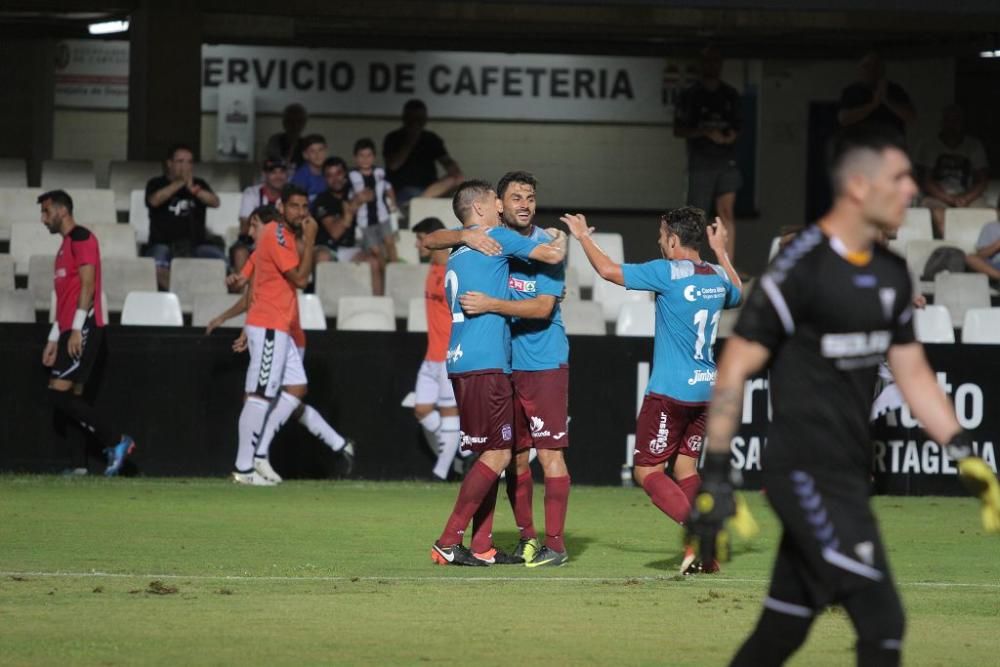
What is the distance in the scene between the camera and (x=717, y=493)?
523 cm

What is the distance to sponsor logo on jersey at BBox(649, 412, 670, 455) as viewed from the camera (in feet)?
31.8

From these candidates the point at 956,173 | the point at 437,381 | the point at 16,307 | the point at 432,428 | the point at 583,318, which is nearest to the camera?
the point at 437,381

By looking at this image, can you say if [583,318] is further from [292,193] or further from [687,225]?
[687,225]

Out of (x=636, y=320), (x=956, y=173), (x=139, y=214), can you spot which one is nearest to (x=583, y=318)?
(x=636, y=320)

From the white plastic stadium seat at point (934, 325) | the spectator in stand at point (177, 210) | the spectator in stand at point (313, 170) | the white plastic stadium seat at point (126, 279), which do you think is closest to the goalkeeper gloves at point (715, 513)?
the white plastic stadium seat at point (934, 325)

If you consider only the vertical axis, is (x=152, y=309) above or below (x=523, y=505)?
above

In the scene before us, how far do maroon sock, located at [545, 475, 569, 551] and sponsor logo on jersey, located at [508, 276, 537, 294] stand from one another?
1099 millimetres

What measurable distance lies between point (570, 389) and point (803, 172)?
12.1 m

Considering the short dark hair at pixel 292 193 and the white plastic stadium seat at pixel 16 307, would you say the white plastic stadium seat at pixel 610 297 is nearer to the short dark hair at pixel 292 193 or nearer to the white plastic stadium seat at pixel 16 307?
the short dark hair at pixel 292 193

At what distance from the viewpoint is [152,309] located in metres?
15.4

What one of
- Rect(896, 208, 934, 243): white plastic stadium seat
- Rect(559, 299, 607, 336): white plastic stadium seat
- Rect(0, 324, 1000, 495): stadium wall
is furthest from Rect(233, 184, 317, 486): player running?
Rect(896, 208, 934, 243): white plastic stadium seat

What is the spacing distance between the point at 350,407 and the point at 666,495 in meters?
5.91

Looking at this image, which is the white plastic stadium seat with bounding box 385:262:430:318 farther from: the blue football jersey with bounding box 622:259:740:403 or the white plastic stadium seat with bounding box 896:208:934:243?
the blue football jersey with bounding box 622:259:740:403

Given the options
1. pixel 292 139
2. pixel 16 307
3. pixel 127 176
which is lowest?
pixel 16 307
